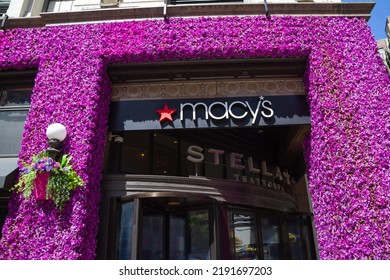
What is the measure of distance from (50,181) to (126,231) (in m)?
2.18

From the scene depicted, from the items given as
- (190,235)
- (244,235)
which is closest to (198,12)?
(190,235)

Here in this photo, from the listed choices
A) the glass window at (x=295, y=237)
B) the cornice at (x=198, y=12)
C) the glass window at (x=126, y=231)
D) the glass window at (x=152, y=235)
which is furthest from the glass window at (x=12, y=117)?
the glass window at (x=295, y=237)

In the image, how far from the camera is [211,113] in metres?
7.99

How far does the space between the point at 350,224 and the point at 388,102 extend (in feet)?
10.3

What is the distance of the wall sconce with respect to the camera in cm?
687

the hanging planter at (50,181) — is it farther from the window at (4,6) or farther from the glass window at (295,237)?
the glass window at (295,237)

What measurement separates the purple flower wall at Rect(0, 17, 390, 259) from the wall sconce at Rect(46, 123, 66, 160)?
26 cm

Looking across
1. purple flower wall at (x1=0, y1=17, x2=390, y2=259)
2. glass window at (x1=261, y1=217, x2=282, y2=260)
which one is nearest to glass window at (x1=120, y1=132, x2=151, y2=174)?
purple flower wall at (x1=0, y1=17, x2=390, y2=259)

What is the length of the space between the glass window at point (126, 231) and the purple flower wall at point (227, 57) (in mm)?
675

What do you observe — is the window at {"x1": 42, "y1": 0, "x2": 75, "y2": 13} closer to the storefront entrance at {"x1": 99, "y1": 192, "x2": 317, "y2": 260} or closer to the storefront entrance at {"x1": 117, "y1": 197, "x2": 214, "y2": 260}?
the storefront entrance at {"x1": 99, "y1": 192, "x2": 317, "y2": 260}

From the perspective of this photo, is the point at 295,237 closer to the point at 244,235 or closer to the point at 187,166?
the point at 244,235

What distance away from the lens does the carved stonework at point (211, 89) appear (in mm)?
8289

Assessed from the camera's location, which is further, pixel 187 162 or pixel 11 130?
pixel 187 162
